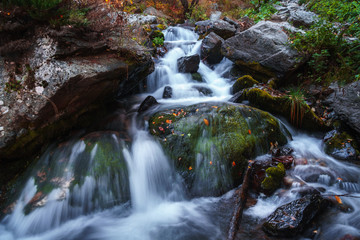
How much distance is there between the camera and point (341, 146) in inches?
182

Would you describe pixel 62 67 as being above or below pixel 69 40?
below

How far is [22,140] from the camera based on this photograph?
3402 millimetres

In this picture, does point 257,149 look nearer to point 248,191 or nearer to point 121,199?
point 248,191

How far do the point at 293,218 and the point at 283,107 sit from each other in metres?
3.39

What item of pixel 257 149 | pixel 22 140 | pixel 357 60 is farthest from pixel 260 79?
pixel 22 140

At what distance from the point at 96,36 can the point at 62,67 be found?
1079 millimetres

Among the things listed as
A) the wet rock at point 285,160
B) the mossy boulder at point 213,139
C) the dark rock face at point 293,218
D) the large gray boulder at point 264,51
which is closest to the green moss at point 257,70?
the large gray boulder at point 264,51

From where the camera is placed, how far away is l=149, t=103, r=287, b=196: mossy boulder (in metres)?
3.83

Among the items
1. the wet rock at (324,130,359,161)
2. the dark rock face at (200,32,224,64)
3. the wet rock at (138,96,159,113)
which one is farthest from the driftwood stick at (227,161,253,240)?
the dark rock face at (200,32,224,64)

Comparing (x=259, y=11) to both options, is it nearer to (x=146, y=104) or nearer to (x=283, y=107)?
(x=283, y=107)

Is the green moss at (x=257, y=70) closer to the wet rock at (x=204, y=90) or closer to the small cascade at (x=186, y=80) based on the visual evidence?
the small cascade at (x=186, y=80)

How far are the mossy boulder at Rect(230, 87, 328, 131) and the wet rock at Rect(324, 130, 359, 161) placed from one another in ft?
1.42

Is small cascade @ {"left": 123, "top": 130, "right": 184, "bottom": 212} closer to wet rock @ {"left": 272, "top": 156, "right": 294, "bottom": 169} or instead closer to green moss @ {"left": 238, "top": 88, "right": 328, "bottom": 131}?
wet rock @ {"left": 272, "top": 156, "right": 294, "bottom": 169}

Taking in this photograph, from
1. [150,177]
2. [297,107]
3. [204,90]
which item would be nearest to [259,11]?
[204,90]
